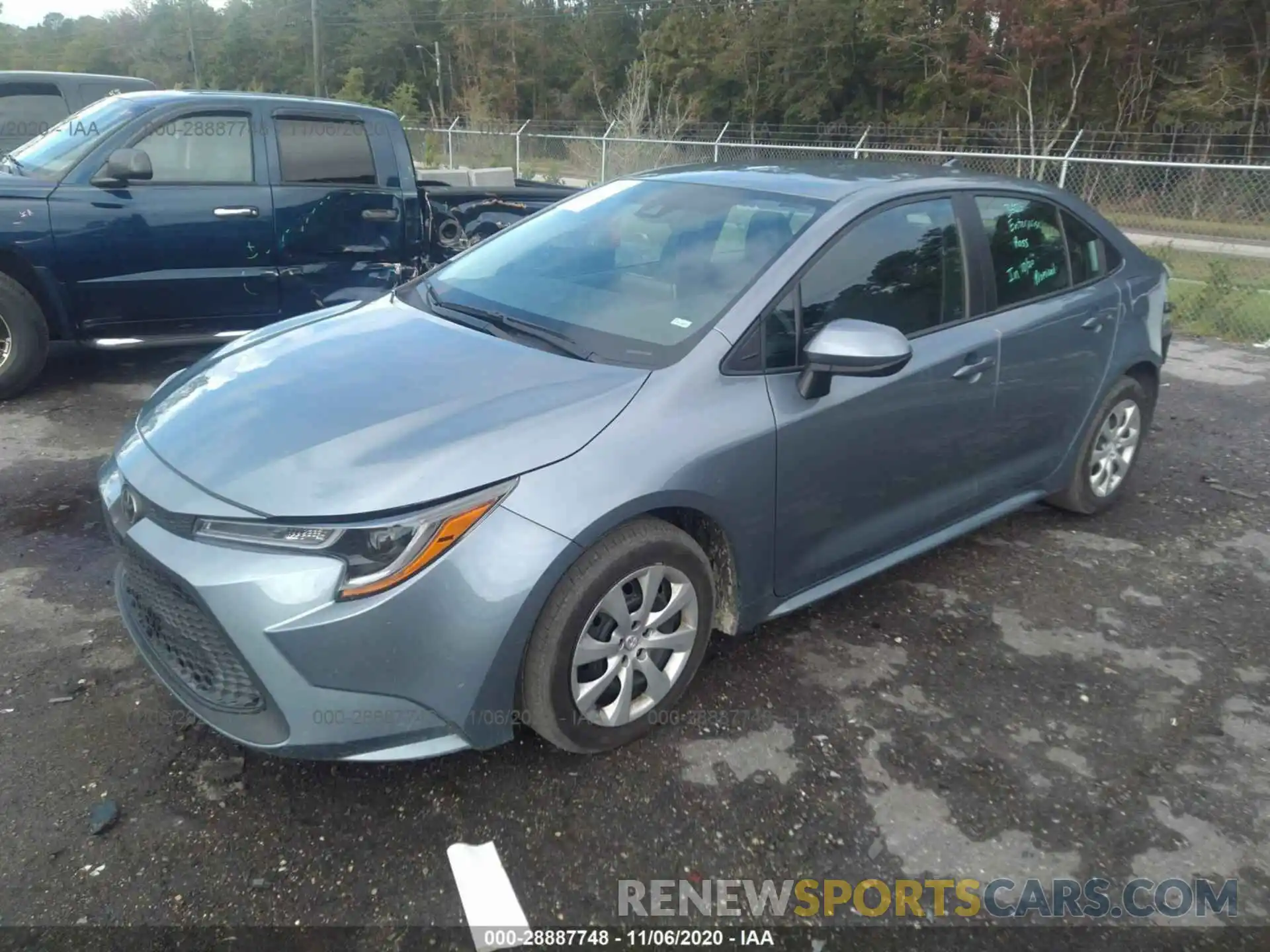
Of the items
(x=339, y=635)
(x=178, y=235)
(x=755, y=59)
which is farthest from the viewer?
(x=755, y=59)

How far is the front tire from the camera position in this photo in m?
2.51

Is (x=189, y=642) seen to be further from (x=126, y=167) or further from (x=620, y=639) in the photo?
(x=126, y=167)

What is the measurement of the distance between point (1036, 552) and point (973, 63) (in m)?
32.0

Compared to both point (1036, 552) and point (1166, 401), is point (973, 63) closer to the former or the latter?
point (1166, 401)

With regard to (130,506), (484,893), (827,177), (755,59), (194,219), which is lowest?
(484,893)

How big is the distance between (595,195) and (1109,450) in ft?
9.09

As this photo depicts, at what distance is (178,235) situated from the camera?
19.0ft

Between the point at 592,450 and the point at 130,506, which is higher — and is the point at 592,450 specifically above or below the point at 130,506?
above

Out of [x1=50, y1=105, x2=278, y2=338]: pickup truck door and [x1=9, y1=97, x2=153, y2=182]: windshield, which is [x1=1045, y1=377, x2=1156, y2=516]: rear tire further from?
[x1=9, y1=97, x2=153, y2=182]: windshield

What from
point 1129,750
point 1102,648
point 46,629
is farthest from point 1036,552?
point 46,629

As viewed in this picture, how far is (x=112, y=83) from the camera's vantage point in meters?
8.77

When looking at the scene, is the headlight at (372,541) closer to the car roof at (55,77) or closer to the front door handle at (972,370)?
the front door handle at (972,370)

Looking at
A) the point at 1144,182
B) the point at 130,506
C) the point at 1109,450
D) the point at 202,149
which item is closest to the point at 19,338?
the point at 202,149

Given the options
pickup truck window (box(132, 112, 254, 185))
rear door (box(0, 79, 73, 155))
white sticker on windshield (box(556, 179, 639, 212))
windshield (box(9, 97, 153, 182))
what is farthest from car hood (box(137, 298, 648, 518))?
rear door (box(0, 79, 73, 155))
